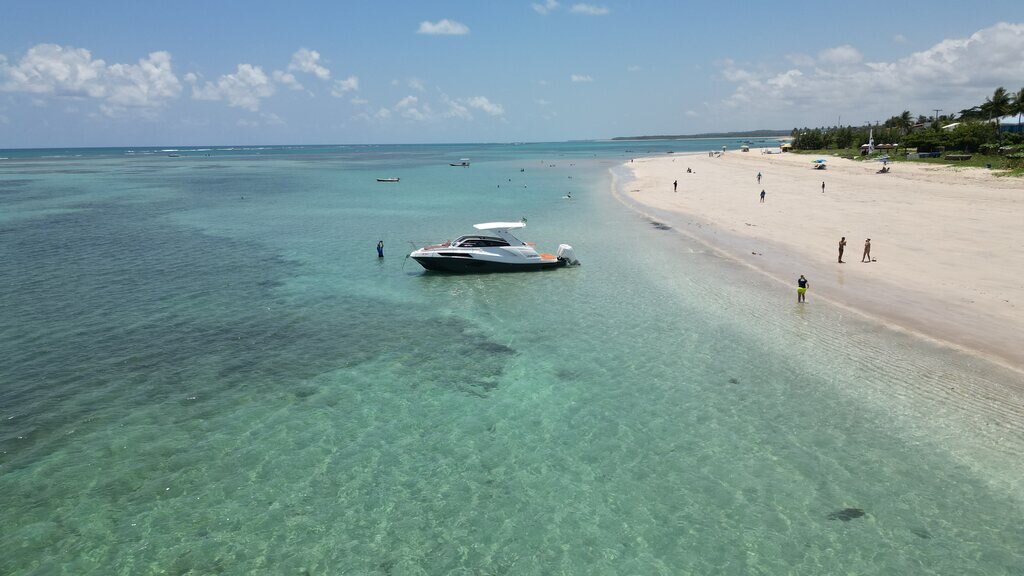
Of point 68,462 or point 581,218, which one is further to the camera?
point 581,218

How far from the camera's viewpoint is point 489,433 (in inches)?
653

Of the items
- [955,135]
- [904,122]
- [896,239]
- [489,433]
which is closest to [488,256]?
[489,433]

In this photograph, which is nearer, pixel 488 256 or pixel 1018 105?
pixel 488 256

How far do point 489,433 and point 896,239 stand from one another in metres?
35.8

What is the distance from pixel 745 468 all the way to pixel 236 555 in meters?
11.9

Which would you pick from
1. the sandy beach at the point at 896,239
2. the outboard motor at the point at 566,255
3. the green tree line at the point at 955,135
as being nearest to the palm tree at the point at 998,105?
the green tree line at the point at 955,135

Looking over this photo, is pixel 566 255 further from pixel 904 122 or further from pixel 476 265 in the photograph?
pixel 904 122

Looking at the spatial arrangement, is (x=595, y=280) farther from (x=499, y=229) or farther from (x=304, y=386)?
(x=304, y=386)

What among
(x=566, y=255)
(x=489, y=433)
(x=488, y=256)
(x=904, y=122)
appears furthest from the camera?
(x=904, y=122)

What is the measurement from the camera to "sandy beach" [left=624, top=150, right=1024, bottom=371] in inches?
979

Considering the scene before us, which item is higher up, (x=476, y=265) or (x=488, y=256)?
(x=488, y=256)

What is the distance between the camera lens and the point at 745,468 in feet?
48.4

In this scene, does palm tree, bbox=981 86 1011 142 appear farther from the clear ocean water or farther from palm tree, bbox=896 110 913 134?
the clear ocean water

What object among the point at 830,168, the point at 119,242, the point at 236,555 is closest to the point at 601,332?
the point at 236,555
